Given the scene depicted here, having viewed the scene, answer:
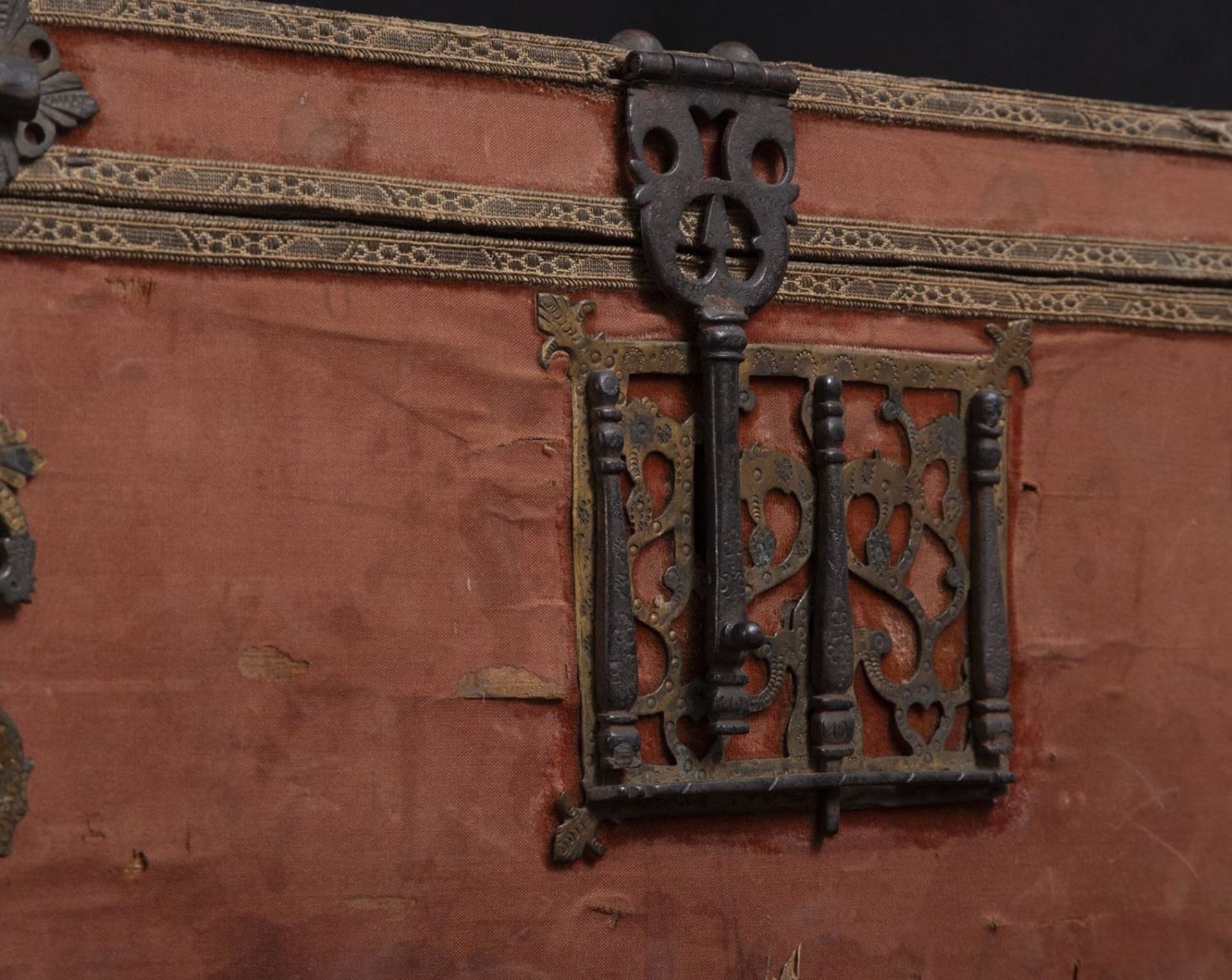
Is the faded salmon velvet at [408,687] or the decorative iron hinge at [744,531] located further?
the decorative iron hinge at [744,531]

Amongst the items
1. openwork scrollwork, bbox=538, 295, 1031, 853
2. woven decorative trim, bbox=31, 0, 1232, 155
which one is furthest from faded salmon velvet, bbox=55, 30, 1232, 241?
openwork scrollwork, bbox=538, 295, 1031, 853

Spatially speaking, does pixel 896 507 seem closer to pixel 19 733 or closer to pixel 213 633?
pixel 213 633

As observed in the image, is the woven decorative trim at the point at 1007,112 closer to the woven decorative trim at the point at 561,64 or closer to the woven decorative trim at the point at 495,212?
the woven decorative trim at the point at 561,64

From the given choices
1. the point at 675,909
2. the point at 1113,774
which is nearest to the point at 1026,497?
the point at 1113,774

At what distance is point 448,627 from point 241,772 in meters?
0.31

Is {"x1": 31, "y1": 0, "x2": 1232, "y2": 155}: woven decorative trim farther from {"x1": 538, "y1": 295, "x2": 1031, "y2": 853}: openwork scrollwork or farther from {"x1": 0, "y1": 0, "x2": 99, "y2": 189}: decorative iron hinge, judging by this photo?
{"x1": 538, "y1": 295, "x2": 1031, "y2": 853}: openwork scrollwork

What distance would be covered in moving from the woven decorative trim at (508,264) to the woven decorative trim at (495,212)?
18mm

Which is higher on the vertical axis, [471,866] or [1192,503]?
[1192,503]

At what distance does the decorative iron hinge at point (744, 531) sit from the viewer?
253cm

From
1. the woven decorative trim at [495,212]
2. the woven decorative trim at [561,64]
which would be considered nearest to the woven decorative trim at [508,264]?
the woven decorative trim at [495,212]

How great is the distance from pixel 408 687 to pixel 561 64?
2.76 ft

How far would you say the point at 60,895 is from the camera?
2.22m

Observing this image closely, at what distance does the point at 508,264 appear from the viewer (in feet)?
8.23

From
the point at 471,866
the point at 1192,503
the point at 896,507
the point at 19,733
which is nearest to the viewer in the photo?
the point at 19,733
